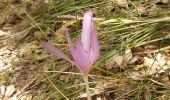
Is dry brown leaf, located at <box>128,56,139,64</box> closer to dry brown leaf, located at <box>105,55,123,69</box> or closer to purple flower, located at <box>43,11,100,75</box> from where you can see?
dry brown leaf, located at <box>105,55,123,69</box>

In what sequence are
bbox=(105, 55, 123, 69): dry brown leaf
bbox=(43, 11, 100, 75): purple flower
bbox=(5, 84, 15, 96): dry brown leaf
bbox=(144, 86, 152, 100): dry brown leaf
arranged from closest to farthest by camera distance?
1. bbox=(43, 11, 100, 75): purple flower
2. bbox=(144, 86, 152, 100): dry brown leaf
3. bbox=(105, 55, 123, 69): dry brown leaf
4. bbox=(5, 84, 15, 96): dry brown leaf

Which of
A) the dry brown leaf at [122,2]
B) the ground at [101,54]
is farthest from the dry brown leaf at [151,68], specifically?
the dry brown leaf at [122,2]

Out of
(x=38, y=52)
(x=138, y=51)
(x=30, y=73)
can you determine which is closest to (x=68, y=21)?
(x=38, y=52)

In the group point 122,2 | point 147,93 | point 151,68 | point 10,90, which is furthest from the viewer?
point 122,2

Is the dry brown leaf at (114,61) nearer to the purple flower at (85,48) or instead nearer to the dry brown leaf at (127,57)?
the dry brown leaf at (127,57)

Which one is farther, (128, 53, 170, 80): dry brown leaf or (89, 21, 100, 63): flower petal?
(128, 53, 170, 80): dry brown leaf

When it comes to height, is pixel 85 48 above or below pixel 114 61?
above

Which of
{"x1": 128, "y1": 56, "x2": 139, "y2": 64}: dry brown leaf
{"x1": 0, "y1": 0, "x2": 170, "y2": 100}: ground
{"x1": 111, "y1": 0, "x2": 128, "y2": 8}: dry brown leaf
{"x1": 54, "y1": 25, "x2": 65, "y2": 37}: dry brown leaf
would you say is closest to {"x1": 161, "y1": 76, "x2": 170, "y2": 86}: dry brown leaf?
{"x1": 0, "y1": 0, "x2": 170, "y2": 100}: ground

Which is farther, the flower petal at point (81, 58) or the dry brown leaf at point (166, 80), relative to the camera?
the dry brown leaf at point (166, 80)

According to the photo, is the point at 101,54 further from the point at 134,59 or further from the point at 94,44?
the point at 94,44

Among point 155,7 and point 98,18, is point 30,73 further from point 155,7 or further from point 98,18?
point 155,7

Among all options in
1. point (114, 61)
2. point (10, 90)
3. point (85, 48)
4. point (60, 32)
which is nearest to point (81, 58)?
point (85, 48)
